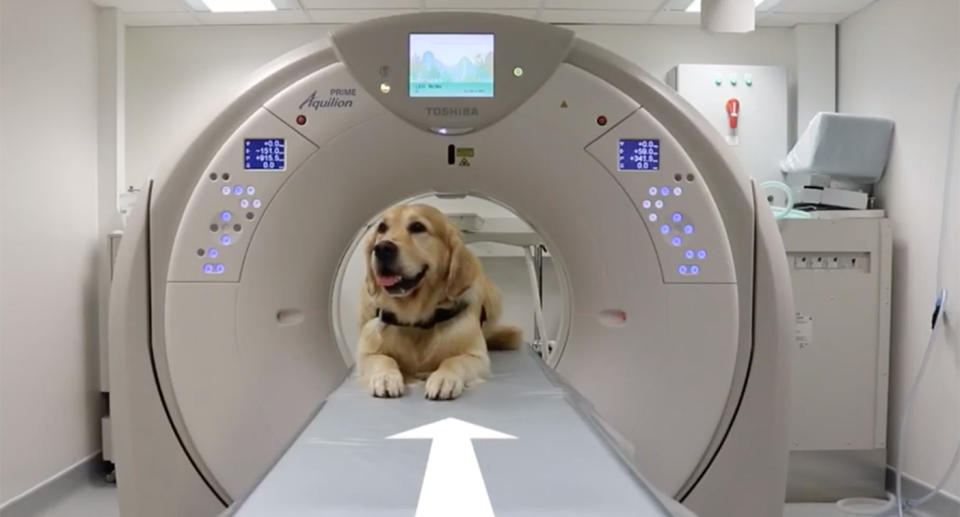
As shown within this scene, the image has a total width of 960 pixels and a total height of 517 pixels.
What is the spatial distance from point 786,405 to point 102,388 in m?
3.12

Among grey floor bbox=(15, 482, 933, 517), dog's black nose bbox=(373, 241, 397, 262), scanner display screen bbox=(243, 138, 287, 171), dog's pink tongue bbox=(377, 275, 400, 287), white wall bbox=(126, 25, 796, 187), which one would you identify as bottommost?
grey floor bbox=(15, 482, 933, 517)

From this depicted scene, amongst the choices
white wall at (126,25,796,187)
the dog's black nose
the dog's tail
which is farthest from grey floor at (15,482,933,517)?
the dog's black nose

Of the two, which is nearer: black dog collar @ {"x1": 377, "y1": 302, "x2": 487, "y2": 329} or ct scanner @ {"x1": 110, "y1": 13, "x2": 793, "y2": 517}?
ct scanner @ {"x1": 110, "y1": 13, "x2": 793, "y2": 517}

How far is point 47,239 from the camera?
9.48 feet

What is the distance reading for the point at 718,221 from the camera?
Answer: 3.85 ft

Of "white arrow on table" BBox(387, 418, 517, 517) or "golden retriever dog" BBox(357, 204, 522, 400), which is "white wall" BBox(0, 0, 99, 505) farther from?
"white arrow on table" BBox(387, 418, 517, 517)

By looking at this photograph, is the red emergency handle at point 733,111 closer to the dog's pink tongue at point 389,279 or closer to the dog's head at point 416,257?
the dog's head at point 416,257

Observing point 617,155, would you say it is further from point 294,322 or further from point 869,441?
point 869,441

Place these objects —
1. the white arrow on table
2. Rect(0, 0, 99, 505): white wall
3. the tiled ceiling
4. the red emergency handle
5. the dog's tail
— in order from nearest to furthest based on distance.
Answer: the white arrow on table, the dog's tail, Rect(0, 0, 99, 505): white wall, the tiled ceiling, the red emergency handle

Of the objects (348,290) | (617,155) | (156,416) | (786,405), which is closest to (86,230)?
(348,290)

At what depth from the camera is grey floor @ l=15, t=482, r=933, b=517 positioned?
2812mm

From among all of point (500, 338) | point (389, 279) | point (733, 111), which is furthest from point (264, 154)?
point (733, 111)

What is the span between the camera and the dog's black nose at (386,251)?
1444 millimetres

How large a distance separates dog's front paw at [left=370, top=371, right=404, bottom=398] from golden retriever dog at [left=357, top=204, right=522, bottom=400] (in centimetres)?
11
